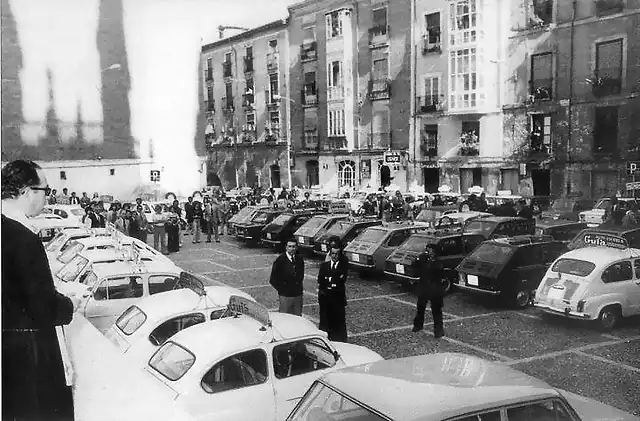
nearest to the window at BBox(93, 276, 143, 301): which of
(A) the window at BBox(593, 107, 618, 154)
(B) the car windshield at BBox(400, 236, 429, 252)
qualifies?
(B) the car windshield at BBox(400, 236, 429, 252)

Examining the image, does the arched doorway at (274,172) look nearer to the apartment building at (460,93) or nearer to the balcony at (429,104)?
the apartment building at (460,93)

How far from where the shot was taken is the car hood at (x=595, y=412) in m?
4.09

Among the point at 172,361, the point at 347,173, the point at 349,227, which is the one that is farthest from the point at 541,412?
the point at 349,227

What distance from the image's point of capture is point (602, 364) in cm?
618

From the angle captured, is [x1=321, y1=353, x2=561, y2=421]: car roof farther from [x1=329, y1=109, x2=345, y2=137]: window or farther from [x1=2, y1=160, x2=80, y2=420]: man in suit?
[x1=329, y1=109, x2=345, y2=137]: window

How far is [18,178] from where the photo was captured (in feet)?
11.9

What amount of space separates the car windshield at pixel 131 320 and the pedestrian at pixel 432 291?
3227 millimetres

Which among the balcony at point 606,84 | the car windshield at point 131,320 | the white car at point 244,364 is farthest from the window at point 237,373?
the balcony at point 606,84

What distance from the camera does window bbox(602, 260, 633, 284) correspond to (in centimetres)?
768

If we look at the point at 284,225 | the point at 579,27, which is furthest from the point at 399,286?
the point at 579,27

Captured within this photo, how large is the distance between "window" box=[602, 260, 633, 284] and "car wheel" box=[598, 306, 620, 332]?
0.36 meters

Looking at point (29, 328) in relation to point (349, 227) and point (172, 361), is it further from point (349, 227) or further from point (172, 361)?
point (349, 227)

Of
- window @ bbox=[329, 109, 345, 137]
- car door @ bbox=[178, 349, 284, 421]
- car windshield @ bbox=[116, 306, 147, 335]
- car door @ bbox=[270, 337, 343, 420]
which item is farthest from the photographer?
window @ bbox=[329, 109, 345, 137]

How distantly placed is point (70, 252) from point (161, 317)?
4052 millimetres
